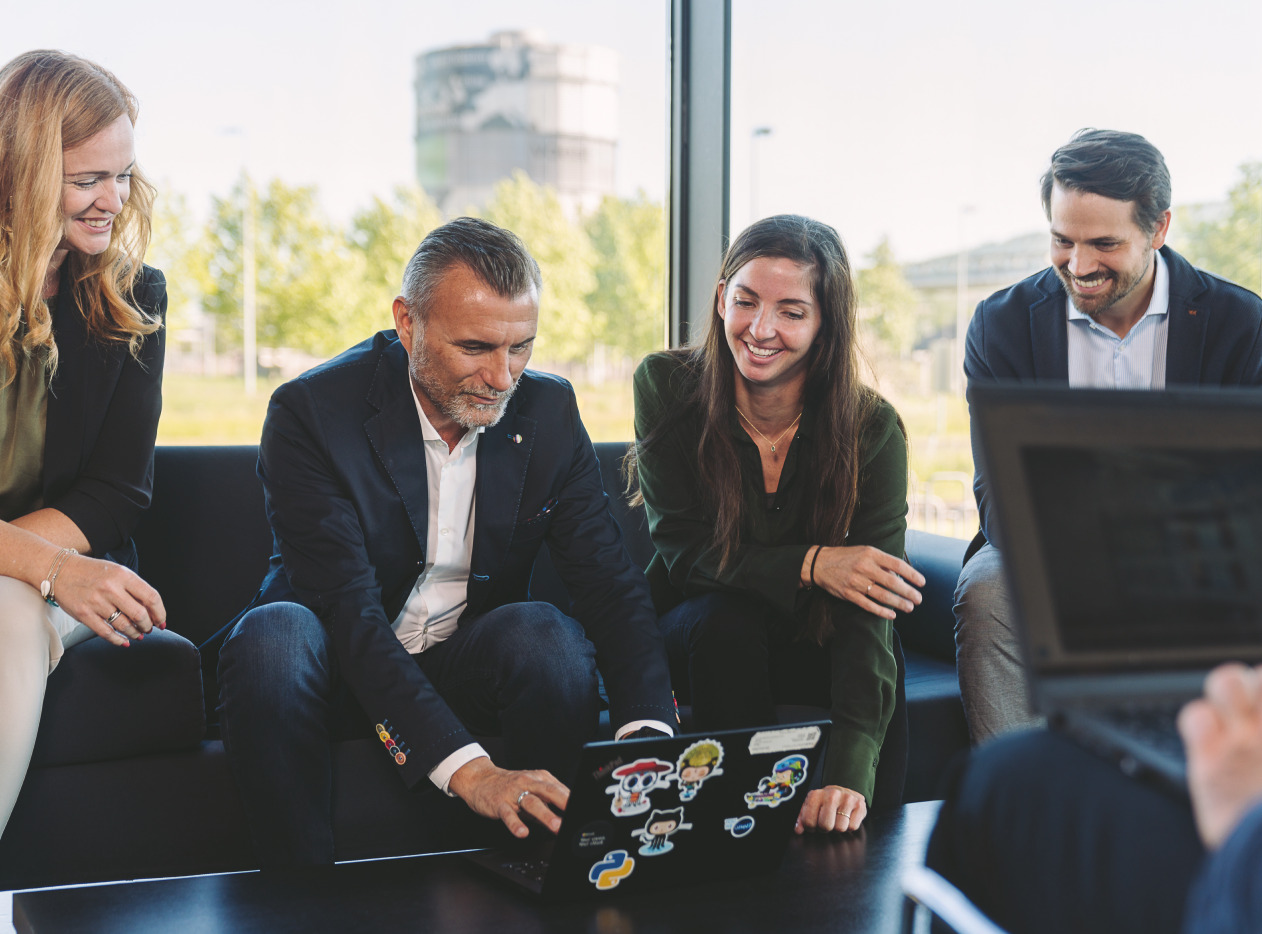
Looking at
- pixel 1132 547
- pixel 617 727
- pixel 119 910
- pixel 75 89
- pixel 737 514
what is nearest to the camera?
pixel 1132 547

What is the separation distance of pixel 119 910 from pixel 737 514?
1.18 meters

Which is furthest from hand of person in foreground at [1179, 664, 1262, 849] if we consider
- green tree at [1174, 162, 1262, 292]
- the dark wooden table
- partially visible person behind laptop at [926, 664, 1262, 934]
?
green tree at [1174, 162, 1262, 292]

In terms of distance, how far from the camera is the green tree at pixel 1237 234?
114 inches

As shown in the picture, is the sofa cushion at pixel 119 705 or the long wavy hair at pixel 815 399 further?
the long wavy hair at pixel 815 399

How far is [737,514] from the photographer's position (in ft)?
6.45

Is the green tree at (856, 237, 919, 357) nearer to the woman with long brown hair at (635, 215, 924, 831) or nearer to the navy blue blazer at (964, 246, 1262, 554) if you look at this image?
the navy blue blazer at (964, 246, 1262, 554)

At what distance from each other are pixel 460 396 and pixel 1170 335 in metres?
1.37

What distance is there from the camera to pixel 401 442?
1.82 metres

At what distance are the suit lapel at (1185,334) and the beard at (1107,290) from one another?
8 cm

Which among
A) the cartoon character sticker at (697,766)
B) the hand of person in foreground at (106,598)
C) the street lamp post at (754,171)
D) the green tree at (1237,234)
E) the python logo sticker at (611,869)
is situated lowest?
the python logo sticker at (611,869)

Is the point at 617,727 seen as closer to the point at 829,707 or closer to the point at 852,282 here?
the point at 829,707

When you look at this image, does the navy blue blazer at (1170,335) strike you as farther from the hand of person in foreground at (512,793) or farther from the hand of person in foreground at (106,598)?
the hand of person in foreground at (106,598)

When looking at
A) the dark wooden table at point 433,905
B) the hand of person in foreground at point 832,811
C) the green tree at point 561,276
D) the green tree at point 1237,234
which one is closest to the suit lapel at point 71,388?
the dark wooden table at point 433,905

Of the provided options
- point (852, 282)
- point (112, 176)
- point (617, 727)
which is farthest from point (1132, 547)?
point (112, 176)
